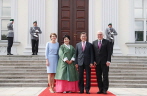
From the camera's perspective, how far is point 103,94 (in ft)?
24.9

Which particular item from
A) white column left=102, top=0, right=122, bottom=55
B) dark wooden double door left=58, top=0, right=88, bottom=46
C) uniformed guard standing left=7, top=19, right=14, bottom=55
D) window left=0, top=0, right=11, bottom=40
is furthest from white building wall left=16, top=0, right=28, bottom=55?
white column left=102, top=0, right=122, bottom=55

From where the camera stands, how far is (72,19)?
14.2 m

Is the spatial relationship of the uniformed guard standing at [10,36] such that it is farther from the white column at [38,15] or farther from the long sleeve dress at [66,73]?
the long sleeve dress at [66,73]

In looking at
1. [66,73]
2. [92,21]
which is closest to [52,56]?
[66,73]

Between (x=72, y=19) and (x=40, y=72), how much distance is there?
4.53 m

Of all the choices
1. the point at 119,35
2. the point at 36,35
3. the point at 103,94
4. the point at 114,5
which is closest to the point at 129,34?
the point at 119,35

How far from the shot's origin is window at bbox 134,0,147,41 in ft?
46.8

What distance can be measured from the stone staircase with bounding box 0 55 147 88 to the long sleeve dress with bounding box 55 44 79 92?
1926 mm

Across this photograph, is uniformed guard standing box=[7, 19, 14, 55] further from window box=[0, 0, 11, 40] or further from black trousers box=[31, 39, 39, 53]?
window box=[0, 0, 11, 40]

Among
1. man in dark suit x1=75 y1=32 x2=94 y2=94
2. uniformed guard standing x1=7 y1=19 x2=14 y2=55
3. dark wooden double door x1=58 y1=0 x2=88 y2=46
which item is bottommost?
man in dark suit x1=75 y1=32 x2=94 y2=94

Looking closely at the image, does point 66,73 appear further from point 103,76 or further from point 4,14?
point 4,14

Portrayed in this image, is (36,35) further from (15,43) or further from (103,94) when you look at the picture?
(103,94)

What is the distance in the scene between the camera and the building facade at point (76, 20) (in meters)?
13.8

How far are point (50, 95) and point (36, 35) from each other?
5754 millimetres
